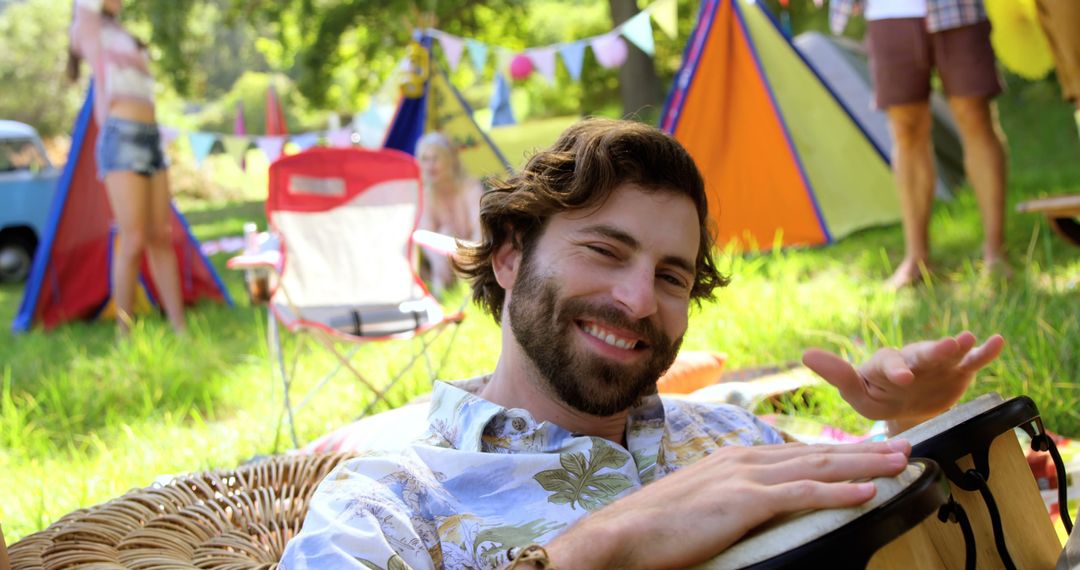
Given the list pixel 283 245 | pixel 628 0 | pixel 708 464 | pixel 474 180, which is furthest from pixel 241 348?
pixel 628 0

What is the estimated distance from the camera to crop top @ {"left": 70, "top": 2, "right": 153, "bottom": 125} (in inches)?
211

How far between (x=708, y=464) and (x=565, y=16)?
22380 millimetres

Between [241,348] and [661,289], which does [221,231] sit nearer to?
[241,348]

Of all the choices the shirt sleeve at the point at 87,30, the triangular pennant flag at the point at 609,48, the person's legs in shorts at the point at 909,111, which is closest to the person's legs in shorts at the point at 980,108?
the person's legs in shorts at the point at 909,111

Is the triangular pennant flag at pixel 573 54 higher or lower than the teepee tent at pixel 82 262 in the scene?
higher

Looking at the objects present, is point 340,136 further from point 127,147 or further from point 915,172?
point 915,172

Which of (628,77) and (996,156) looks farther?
(628,77)

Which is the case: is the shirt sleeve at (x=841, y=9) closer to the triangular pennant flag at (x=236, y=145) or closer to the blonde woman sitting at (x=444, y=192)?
the blonde woman sitting at (x=444, y=192)

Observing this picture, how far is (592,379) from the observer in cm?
160

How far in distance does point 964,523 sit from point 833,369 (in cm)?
54

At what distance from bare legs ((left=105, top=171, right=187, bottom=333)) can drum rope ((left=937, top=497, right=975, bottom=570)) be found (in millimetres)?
5087

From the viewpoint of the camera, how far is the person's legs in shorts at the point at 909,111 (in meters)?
4.74

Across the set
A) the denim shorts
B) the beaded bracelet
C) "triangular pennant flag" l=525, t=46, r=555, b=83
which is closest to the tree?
"triangular pennant flag" l=525, t=46, r=555, b=83

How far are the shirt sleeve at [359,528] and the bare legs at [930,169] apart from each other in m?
3.59
